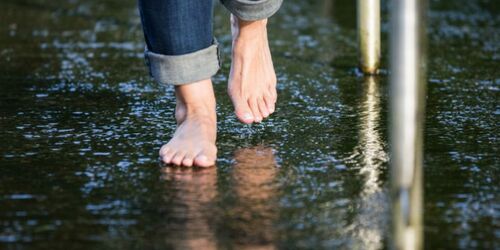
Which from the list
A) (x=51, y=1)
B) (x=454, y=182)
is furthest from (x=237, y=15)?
(x=51, y=1)

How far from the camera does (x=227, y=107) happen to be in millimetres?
2109

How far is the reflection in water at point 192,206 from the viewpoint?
4.05ft

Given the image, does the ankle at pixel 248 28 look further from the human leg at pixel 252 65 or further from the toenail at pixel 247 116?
the toenail at pixel 247 116

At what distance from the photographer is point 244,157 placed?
1.68 metres

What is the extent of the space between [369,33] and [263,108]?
0.56m

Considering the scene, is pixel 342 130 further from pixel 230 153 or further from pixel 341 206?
pixel 341 206

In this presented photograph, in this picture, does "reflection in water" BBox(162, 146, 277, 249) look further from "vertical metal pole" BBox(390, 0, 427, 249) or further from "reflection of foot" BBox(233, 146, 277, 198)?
"vertical metal pole" BBox(390, 0, 427, 249)

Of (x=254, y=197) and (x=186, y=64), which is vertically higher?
(x=186, y=64)

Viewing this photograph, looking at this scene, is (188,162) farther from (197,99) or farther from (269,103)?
(269,103)

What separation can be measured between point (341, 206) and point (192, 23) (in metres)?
0.49

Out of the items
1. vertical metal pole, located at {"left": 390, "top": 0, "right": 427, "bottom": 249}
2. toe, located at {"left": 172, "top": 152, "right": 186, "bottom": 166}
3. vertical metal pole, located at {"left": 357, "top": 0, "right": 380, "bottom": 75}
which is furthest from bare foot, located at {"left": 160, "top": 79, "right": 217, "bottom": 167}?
vertical metal pole, located at {"left": 357, "top": 0, "right": 380, "bottom": 75}

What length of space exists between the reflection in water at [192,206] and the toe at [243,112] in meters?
0.29

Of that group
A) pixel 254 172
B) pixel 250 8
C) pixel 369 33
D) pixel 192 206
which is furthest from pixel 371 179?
pixel 369 33

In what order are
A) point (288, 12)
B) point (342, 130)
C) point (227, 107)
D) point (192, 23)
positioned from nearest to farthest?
point (192, 23) < point (342, 130) < point (227, 107) < point (288, 12)
